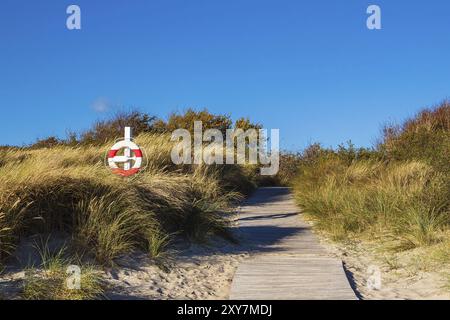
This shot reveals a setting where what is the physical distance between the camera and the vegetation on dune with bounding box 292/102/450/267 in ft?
30.9

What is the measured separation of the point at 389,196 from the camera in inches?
446

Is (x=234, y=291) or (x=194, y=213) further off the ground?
(x=194, y=213)

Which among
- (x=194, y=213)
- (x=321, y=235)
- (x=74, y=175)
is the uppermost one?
(x=74, y=175)

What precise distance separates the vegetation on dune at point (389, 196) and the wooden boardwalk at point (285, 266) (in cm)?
79

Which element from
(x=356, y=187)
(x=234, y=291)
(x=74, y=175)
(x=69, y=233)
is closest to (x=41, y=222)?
(x=69, y=233)

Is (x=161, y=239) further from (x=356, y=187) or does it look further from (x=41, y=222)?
(x=356, y=187)

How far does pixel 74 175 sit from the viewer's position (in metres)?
8.05

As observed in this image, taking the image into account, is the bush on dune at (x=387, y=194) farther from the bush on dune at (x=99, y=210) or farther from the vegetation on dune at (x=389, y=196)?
the bush on dune at (x=99, y=210)

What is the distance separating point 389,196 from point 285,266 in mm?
4343

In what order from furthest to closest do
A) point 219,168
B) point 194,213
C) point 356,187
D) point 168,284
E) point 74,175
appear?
point 219,168 < point 356,187 < point 194,213 < point 74,175 < point 168,284

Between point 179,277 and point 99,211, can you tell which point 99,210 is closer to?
point 99,211

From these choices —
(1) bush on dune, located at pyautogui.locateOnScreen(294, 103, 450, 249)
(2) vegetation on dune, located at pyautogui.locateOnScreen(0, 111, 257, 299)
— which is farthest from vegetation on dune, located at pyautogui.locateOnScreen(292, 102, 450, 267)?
(2) vegetation on dune, located at pyautogui.locateOnScreen(0, 111, 257, 299)

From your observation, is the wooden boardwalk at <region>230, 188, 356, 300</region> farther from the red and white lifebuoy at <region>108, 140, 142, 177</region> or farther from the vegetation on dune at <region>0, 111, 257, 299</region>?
the red and white lifebuoy at <region>108, 140, 142, 177</region>
